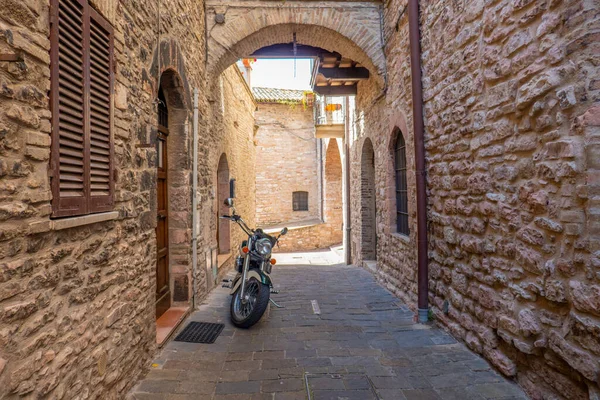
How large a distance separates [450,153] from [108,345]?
339cm

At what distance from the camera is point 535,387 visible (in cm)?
273

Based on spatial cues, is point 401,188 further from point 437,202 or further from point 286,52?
point 286,52

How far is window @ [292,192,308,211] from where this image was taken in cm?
2119

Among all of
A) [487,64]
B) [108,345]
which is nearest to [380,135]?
[487,64]

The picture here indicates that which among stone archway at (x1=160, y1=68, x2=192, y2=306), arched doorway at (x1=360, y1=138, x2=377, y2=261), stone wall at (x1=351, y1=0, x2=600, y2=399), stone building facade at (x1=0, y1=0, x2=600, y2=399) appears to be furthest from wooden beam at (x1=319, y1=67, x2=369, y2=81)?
stone archway at (x1=160, y1=68, x2=192, y2=306)

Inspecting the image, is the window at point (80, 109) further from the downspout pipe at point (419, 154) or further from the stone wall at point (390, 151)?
the stone wall at point (390, 151)

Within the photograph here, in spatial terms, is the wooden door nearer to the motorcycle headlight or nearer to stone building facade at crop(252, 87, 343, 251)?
the motorcycle headlight

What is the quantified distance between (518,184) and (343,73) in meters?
5.82

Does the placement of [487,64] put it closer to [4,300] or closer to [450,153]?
[450,153]

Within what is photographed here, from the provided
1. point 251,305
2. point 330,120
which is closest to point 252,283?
point 251,305

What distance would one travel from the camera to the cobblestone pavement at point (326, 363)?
290cm

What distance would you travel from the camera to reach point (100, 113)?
8.43 feet

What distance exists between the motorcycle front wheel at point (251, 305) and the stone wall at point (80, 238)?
2.30ft

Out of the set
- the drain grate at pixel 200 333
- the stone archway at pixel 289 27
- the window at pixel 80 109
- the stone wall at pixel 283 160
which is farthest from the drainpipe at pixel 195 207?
the stone wall at pixel 283 160
